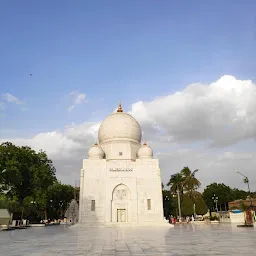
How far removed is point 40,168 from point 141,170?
14210 mm

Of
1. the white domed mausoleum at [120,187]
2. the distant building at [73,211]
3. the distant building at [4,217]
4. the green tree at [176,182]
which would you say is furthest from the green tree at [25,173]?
the green tree at [176,182]

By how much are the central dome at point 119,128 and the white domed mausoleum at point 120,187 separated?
56.7 inches

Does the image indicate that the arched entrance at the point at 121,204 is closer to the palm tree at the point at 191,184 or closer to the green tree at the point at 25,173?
the green tree at the point at 25,173

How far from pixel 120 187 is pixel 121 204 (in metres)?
2.22

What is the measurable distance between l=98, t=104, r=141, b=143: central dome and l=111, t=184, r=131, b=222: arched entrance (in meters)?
8.17

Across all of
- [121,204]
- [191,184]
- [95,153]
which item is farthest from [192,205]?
[95,153]

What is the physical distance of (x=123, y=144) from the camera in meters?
40.3

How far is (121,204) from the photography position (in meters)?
35.8

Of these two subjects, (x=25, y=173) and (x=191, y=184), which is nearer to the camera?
(x=25, y=173)

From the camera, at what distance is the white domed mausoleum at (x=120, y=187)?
34.9 metres

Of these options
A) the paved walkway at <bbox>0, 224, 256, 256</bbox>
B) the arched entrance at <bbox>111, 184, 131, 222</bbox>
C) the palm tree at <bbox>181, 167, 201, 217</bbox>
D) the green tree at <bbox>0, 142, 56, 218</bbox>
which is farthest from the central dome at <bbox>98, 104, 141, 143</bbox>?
the paved walkway at <bbox>0, 224, 256, 256</bbox>

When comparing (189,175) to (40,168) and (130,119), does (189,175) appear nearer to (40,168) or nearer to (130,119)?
(130,119)

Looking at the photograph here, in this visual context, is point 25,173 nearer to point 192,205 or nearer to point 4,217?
point 4,217

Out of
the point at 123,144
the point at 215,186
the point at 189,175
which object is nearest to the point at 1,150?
the point at 123,144
